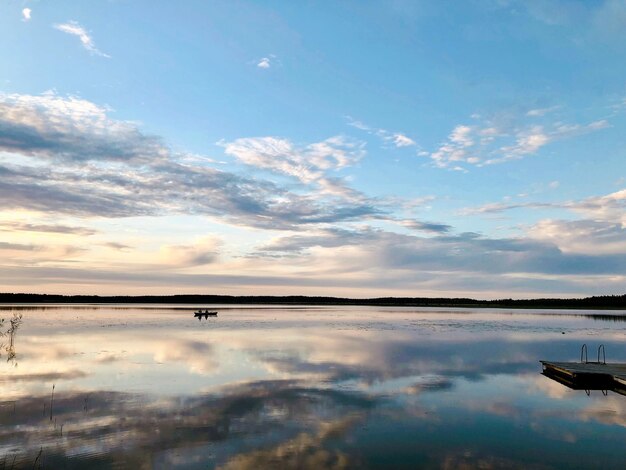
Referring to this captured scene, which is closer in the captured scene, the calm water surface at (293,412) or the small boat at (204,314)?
the calm water surface at (293,412)

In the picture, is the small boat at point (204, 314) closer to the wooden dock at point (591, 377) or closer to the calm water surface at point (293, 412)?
the calm water surface at point (293, 412)

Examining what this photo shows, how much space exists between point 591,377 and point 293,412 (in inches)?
630

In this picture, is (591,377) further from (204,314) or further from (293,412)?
(204,314)

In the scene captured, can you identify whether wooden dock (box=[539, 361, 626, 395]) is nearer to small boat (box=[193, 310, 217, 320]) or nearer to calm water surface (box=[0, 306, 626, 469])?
calm water surface (box=[0, 306, 626, 469])

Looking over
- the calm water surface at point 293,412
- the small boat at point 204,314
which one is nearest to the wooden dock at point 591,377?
the calm water surface at point 293,412

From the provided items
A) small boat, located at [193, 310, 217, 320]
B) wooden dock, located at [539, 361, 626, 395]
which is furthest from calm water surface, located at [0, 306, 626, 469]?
small boat, located at [193, 310, 217, 320]

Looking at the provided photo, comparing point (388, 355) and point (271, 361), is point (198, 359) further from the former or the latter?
point (388, 355)

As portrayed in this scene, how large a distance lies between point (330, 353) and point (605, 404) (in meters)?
16.7

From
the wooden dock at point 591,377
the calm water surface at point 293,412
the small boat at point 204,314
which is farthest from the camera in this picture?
the small boat at point 204,314

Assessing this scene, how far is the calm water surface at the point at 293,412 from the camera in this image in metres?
11.5

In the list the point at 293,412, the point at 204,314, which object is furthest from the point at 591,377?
the point at 204,314

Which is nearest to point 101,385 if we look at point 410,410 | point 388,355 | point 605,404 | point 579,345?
point 410,410

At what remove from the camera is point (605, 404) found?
18625 millimetres

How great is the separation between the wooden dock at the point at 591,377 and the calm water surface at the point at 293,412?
3.09 feet
